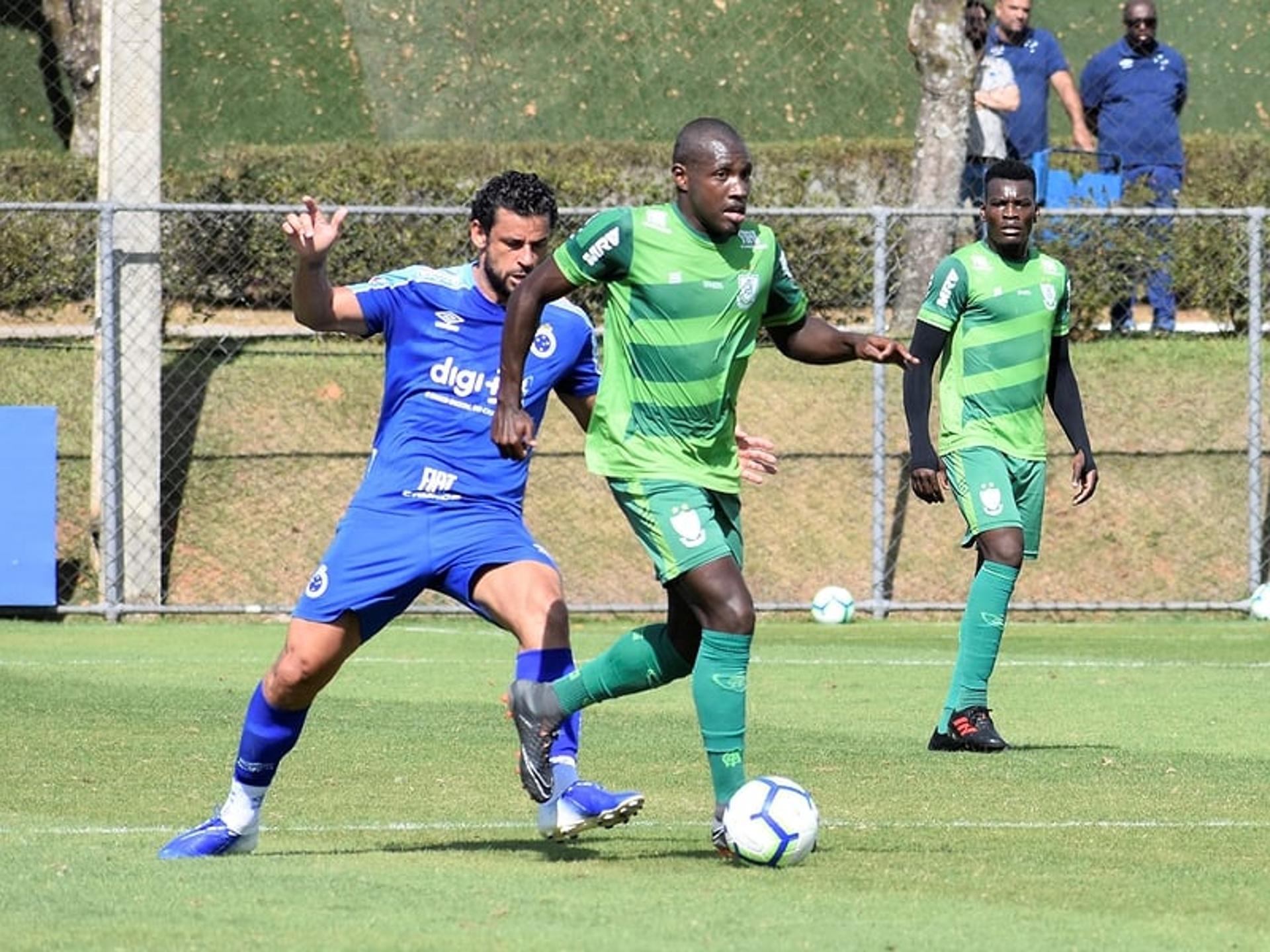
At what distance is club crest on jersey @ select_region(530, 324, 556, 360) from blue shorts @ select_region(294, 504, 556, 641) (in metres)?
0.58

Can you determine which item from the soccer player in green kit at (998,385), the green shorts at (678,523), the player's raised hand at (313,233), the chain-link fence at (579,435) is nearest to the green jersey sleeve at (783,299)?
the green shorts at (678,523)

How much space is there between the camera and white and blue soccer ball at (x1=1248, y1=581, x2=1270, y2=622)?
16.4m

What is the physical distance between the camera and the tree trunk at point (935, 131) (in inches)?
742

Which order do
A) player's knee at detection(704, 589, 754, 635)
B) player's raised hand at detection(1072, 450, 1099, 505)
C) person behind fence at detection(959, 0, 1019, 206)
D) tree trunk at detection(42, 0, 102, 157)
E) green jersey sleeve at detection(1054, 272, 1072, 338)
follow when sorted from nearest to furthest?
player's knee at detection(704, 589, 754, 635) → player's raised hand at detection(1072, 450, 1099, 505) → green jersey sleeve at detection(1054, 272, 1072, 338) → person behind fence at detection(959, 0, 1019, 206) → tree trunk at detection(42, 0, 102, 157)

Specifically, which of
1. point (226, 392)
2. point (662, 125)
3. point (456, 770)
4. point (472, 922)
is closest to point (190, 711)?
point (456, 770)

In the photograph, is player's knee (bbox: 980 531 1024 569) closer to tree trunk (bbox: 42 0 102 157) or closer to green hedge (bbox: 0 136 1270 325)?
green hedge (bbox: 0 136 1270 325)

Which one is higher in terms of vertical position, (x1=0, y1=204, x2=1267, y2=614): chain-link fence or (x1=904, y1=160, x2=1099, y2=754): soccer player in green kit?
(x1=904, y1=160, x2=1099, y2=754): soccer player in green kit

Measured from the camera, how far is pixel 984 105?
1895 centimetres

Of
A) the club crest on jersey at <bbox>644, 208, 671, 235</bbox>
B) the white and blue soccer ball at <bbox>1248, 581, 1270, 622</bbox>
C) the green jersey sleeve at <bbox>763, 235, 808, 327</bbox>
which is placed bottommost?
the white and blue soccer ball at <bbox>1248, 581, 1270, 622</bbox>

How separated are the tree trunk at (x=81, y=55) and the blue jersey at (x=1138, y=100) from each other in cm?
863

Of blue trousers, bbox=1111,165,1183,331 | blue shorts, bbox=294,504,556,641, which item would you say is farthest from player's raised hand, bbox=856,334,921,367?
blue trousers, bbox=1111,165,1183,331

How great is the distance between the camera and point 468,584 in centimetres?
730

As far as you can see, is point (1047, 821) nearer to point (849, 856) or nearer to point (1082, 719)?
point (849, 856)

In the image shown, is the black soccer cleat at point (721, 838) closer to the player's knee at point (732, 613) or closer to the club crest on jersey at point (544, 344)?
the player's knee at point (732, 613)
